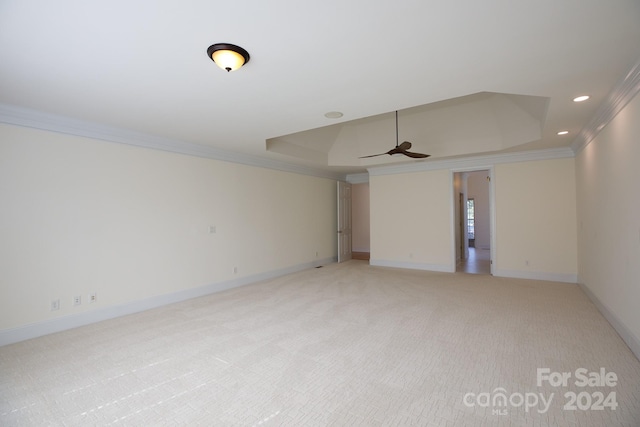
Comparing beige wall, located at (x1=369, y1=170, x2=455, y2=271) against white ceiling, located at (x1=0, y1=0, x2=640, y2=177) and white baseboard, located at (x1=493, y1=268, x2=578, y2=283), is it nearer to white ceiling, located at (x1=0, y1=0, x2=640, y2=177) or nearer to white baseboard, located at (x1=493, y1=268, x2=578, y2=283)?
white baseboard, located at (x1=493, y1=268, x2=578, y2=283)

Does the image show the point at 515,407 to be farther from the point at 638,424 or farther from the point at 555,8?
the point at 555,8

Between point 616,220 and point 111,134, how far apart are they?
631cm

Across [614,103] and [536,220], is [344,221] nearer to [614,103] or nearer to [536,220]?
[536,220]

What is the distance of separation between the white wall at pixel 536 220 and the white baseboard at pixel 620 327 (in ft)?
4.68

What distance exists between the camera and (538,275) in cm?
589

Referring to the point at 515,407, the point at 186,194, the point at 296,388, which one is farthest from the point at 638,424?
the point at 186,194

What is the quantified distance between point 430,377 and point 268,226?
461 cm

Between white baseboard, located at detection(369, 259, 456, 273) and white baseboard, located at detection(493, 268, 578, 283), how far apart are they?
3.13 ft

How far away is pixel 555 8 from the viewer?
Answer: 6.10 ft

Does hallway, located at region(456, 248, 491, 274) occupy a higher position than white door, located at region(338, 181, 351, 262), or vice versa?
white door, located at region(338, 181, 351, 262)

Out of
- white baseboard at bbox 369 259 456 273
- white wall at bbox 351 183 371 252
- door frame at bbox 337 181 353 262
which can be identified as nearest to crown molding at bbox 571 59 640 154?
white baseboard at bbox 369 259 456 273

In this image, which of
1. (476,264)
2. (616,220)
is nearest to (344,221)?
(476,264)

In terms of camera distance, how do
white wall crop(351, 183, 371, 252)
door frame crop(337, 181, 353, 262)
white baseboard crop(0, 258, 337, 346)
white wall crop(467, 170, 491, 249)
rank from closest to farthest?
white baseboard crop(0, 258, 337, 346), door frame crop(337, 181, 353, 262), white wall crop(467, 170, 491, 249), white wall crop(351, 183, 371, 252)

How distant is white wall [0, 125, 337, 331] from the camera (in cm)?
334
